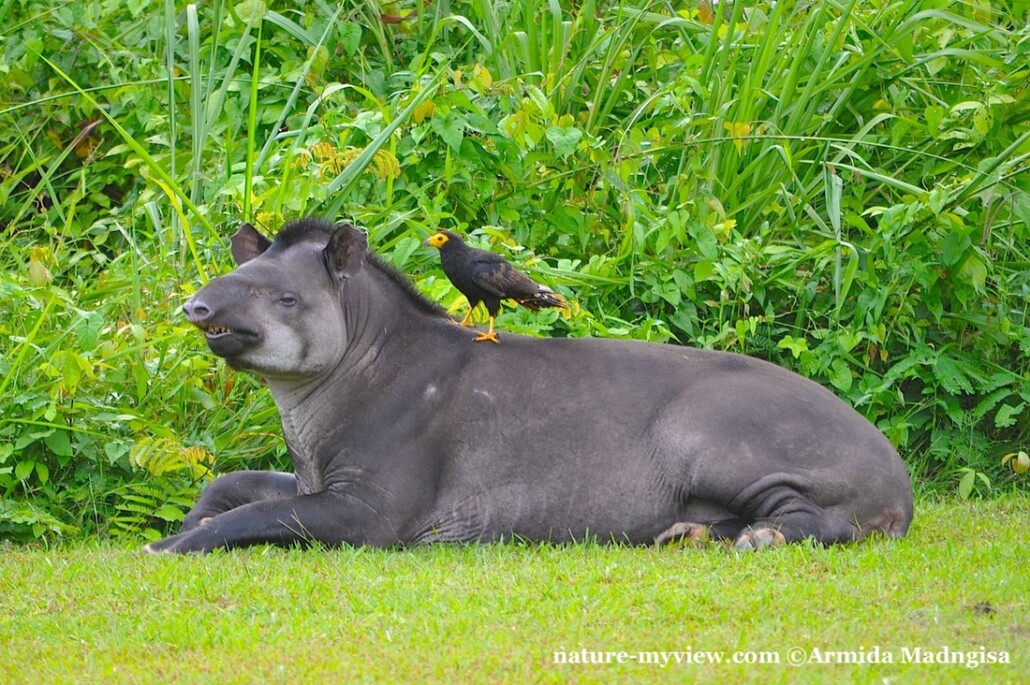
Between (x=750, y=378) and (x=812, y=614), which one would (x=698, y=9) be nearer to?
Result: (x=750, y=378)

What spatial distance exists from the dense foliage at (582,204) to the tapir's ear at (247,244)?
2.69ft

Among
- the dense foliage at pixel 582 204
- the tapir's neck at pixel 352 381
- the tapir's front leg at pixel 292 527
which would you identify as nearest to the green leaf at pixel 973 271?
the dense foliage at pixel 582 204

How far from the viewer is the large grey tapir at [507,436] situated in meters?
6.86

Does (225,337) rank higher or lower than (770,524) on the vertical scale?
higher

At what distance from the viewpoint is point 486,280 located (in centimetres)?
745

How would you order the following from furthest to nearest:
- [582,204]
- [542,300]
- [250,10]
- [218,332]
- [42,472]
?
[250,10]
[582,204]
[42,472]
[542,300]
[218,332]

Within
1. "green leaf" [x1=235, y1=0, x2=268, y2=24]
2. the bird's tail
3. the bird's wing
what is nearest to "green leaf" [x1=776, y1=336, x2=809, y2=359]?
the bird's tail

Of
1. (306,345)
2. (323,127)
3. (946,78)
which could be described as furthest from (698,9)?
(306,345)

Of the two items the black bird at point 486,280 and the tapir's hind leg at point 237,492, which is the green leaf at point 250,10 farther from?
the tapir's hind leg at point 237,492

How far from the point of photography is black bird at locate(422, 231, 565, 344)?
24.4 ft

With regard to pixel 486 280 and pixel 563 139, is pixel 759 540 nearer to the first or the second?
pixel 486 280

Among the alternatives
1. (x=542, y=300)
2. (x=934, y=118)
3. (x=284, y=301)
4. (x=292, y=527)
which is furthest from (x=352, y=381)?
(x=934, y=118)

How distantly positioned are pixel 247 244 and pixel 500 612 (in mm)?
2806

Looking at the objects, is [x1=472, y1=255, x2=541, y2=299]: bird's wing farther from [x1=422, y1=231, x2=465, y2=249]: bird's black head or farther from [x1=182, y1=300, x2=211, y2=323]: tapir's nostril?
[x1=182, y1=300, x2=211, y2=323]: tapir's nostril
